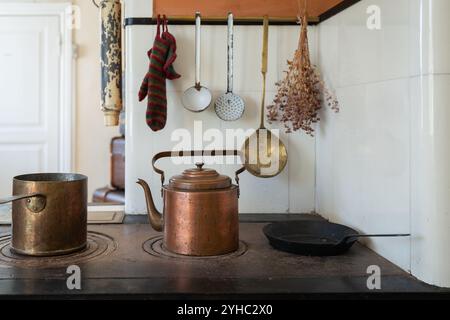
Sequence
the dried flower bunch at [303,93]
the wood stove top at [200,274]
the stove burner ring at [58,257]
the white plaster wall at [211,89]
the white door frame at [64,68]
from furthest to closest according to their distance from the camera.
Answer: the white door frame at [64,68] < the white plaster wall at [211,89] < the dried flower bunch at [303,93] < the stove burner ring at [58,257] < the wood stove top at [200,274]

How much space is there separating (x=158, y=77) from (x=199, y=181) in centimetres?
40

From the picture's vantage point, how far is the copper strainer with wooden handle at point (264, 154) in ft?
3.99

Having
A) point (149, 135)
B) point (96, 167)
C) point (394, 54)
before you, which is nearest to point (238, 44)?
point (149, 135)

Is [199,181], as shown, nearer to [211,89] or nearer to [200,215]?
[200,215]

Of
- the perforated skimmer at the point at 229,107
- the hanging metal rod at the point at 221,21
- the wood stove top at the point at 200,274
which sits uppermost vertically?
the hanging metal rod at the point at 221,21

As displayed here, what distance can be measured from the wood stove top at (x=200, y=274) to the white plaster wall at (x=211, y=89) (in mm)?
329

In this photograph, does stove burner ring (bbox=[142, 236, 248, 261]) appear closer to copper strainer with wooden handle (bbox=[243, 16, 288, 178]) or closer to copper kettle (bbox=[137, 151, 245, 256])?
copper kettle (bbox=[137, 151, 245, 256])

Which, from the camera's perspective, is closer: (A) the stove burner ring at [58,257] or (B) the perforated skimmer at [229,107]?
(A) the stove burner ring at [58,257]

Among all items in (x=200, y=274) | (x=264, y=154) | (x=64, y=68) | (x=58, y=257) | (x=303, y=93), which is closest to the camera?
(x=200, y=274)

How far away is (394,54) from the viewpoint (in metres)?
0.81

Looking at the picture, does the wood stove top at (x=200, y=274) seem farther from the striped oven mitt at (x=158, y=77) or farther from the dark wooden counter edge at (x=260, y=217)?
the striped oven mitt at (x=158, y=77)

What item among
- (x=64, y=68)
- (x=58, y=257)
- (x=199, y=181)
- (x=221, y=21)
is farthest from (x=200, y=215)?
(x=64, y=68)

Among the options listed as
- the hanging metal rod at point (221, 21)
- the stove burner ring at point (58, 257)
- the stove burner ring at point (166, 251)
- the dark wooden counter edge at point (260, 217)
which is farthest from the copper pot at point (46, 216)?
the hanging metal rod at point (221, 21)

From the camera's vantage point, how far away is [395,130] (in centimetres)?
81
